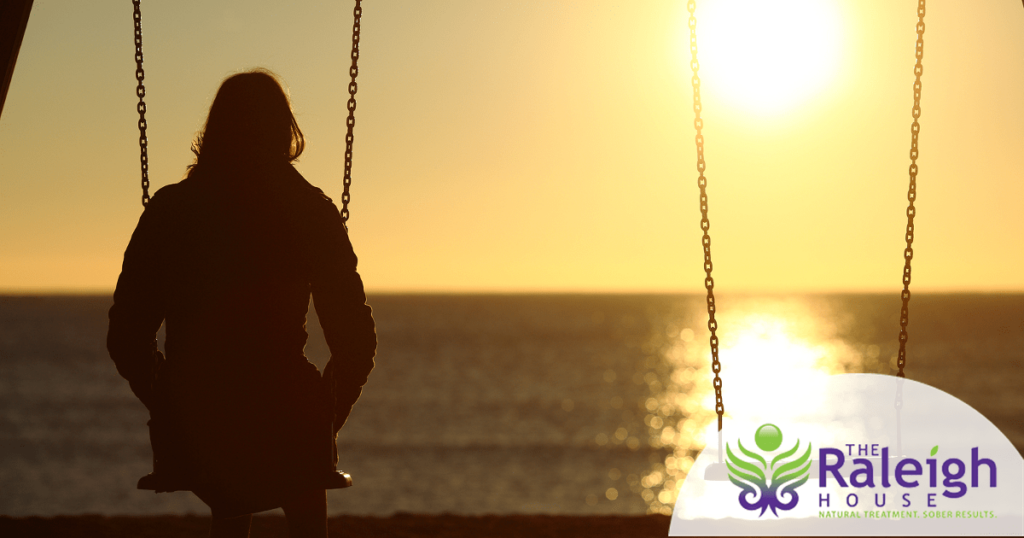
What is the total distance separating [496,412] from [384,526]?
85.6ft

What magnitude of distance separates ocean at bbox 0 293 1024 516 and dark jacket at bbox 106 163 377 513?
46.2 feet

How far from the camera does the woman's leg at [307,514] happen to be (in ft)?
7.92

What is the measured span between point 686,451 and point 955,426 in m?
10.6

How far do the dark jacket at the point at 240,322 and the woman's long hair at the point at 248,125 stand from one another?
5 cm

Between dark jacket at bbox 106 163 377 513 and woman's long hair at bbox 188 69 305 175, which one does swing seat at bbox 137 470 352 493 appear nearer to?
dark jacket at bbox 106 163 377 513

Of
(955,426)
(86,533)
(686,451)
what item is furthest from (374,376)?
(86,533)

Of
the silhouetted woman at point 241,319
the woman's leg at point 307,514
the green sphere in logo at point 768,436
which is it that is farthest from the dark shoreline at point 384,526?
the silhouetted woman at point 241,319

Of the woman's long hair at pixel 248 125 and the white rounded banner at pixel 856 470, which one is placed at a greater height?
the woman's long hair at pixel 248 125

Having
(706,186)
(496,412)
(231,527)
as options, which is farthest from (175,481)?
(496,412)

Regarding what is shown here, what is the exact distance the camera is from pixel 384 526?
5.41 metres

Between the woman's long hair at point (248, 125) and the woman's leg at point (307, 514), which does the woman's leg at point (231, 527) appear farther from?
the woman's long hair at point (248, 125)

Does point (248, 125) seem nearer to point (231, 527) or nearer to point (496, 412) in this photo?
point (231, 527)

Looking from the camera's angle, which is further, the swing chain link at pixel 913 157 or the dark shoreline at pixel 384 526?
the dark shoreline at pixel 384 526

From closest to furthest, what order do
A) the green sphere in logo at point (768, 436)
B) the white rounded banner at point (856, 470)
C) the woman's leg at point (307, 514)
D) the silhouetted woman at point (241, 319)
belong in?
the silhouetted woman at point (241, 319) → the woman's leg at point (307, 514) → the white rounded banner at point (856, 470) → the green sphere in logo at point (768, 436)
